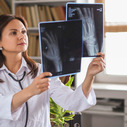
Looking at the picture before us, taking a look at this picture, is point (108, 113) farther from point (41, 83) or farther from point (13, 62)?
point (41, 83)

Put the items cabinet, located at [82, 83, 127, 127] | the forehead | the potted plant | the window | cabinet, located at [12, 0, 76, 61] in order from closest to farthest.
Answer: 1. the forehead
2. the potted plant
3. cabinet, located at [82, 83, 127, 127]
4. cabinet, located at [12, 0, 76, 61]
5. the window

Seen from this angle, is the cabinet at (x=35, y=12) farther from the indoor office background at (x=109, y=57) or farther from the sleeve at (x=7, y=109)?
the sleeve at (x=7, y=109)

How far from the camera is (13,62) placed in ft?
4.97

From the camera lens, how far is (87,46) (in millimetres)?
1274

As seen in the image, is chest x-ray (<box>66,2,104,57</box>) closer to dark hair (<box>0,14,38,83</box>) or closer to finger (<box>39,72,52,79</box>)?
finger (<box>39,72,52,79</box>)

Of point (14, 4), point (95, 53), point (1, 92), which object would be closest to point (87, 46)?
point (95, 53)

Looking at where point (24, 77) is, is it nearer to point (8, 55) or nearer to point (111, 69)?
point (8, 55)

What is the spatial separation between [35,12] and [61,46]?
1924 millimetres

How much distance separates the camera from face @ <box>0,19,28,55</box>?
52.2 inches

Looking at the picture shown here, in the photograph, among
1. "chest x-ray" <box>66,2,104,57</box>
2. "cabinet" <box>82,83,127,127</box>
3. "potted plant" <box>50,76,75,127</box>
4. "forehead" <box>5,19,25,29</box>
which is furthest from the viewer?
"cabinet" <box>82,83,127,127</box>

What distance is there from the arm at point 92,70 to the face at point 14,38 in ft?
1.20

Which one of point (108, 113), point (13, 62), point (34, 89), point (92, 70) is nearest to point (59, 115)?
point (108, 113)

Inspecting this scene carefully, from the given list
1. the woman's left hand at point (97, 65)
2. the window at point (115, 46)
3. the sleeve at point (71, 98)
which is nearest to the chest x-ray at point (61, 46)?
the woman's left hand at point (97, 65)

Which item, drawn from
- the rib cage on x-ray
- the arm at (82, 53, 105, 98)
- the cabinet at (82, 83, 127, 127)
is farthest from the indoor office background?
the rib cage on x-ray
